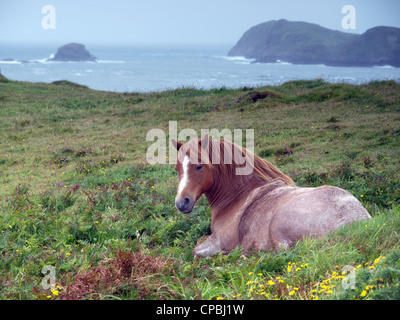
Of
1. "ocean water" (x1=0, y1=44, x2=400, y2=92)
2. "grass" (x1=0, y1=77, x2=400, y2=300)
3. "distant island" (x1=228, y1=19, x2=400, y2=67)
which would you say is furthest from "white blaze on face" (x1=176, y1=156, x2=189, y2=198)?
"distant island" (x1=228, y1=19, x2=400, y2=67)

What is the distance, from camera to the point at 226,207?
598 cm

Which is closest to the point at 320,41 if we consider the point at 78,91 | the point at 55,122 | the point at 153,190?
the point at 78,91

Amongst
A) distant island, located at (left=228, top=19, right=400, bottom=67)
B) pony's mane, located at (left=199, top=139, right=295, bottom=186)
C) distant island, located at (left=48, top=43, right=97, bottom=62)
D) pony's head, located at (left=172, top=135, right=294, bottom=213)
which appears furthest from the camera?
distant island, located at (left=48, top=43, right=97, bottom=62)

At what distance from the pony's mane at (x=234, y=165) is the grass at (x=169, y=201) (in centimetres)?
117

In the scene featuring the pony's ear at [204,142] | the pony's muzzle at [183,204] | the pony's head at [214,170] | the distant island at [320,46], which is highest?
the distant island at [320,46]

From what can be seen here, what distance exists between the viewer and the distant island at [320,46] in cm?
7550

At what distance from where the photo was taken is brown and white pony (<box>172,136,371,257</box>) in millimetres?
4707

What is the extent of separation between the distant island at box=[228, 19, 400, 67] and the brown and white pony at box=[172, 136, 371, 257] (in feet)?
247

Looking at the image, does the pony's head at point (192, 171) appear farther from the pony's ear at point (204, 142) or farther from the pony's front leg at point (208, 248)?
the pony's front leg at point (208, 248)

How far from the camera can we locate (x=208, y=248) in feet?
18.5

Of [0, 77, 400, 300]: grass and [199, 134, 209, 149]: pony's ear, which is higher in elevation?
[199, 134, 209, 149]: pony's ear

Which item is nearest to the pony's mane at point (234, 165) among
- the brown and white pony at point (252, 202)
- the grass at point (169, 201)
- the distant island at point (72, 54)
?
the brown and white pony at point (252, 202)

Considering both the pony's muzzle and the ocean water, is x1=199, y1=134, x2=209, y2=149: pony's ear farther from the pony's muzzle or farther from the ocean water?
the ocean water
